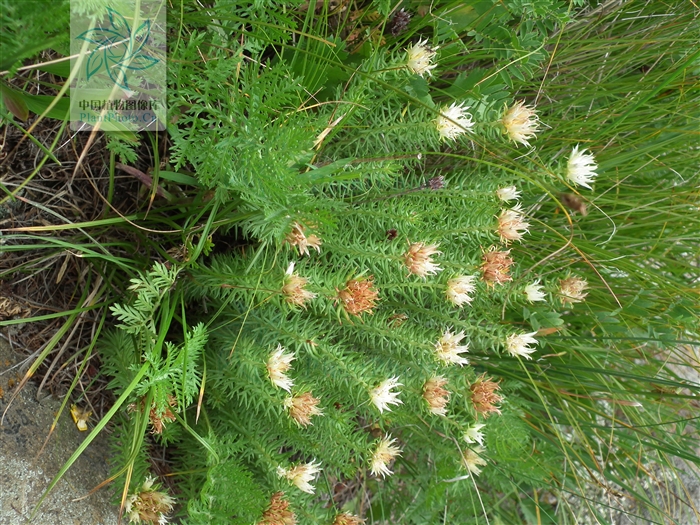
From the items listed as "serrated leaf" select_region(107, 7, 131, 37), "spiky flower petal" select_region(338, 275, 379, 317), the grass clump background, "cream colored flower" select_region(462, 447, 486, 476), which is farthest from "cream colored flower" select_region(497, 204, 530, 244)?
"serrated leaf" select_region(107, 7, 131, 37)

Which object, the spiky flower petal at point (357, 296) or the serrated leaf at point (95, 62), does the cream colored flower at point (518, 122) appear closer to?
the spiky flower petal at point (357, 296)

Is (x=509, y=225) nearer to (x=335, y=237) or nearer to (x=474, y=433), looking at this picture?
(x=335, y=237)

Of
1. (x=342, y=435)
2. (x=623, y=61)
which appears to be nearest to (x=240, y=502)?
(x=342, y=435)

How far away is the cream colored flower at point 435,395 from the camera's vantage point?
1.86 metres

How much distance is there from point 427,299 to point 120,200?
3.86 ft

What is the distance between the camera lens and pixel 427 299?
2168mm

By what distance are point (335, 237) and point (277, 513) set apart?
2.95 feet

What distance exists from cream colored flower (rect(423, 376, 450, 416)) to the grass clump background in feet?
0.06

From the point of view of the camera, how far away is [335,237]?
1858mm

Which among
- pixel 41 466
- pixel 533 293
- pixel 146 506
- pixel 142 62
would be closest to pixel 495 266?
pixel 533 293

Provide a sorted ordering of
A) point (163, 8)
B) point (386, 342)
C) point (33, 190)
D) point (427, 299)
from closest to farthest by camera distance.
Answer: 1. point (163, 8)
2. point (33, 190)
3. point (386, 342)
4. point (427, 299)

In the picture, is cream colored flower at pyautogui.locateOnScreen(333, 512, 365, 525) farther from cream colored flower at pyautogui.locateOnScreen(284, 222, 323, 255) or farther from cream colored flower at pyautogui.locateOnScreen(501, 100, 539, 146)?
cream colored flower at pyautogui.locateOnScreen(501, 100, 539, 146)

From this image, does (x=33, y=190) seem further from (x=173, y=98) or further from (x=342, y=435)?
(x=342, y=435)

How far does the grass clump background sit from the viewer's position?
64.1 inches
